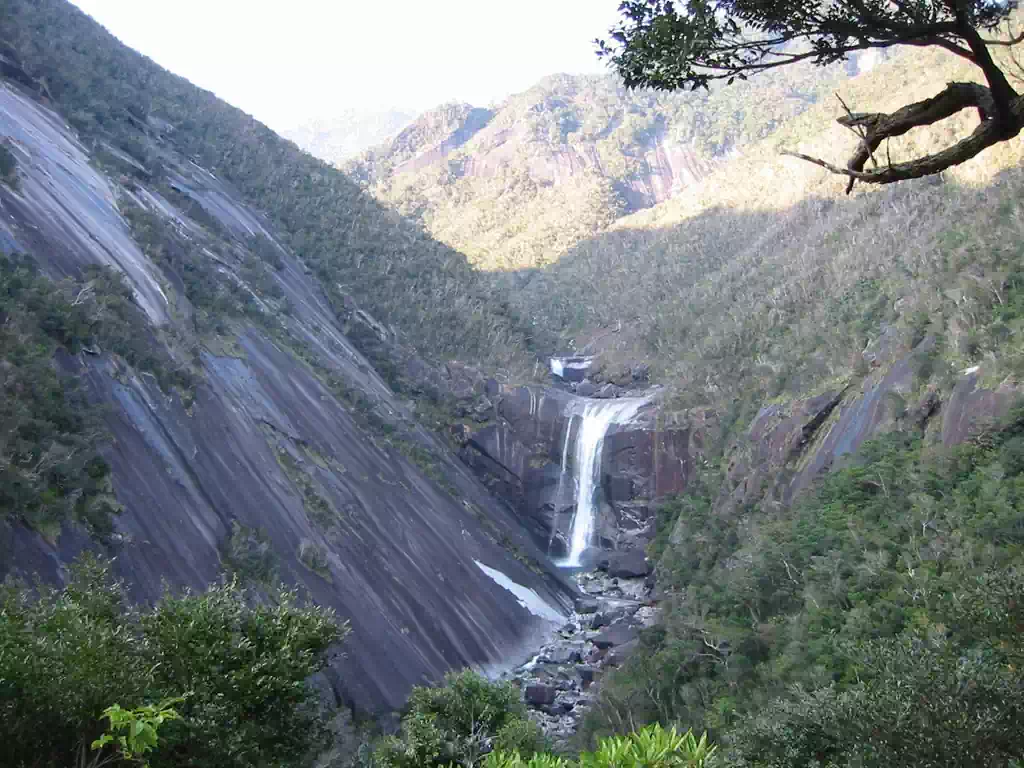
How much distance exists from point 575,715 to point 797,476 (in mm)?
13218

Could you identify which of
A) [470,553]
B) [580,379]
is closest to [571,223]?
[580,379]

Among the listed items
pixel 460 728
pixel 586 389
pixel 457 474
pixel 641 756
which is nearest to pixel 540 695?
pixel 460 728

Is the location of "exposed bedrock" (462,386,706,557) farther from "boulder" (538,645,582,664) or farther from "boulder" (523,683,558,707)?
"boulder" (523,683,558,707)

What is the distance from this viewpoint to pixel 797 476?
31.6 metres

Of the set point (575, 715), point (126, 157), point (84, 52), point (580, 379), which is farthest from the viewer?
point (580, 379)

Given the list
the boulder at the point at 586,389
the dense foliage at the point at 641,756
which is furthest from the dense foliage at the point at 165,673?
the boulder at the point at 586,389

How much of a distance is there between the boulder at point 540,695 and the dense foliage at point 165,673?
14.2m

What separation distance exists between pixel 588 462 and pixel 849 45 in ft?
136

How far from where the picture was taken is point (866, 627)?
17.5 metres

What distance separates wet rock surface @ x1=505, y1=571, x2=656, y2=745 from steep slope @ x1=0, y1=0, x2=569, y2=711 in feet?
4.42

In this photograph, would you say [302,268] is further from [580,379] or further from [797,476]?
[797,476]

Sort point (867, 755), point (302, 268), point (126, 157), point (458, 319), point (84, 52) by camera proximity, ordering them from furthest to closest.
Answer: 1. point (458, 319)
2. point (84, 52)
3. point (302, 268)
4. point (126, 157)
5. point (867, 755)

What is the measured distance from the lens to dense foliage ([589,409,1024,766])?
895 centimetres

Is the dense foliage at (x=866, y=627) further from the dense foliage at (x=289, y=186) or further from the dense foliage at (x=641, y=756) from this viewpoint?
the dense foliage at (x=289, y=186)
